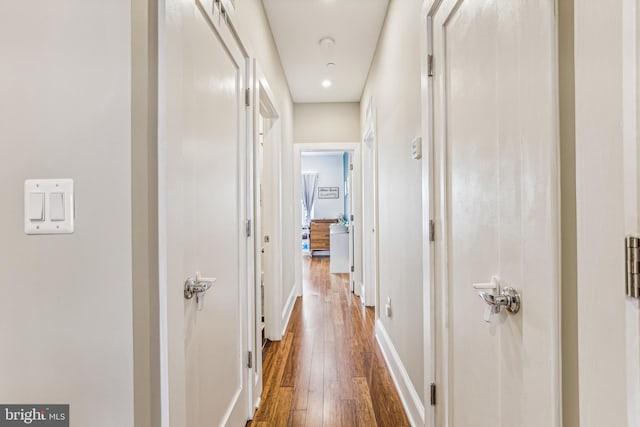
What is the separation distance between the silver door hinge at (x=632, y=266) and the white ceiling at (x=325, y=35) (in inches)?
100

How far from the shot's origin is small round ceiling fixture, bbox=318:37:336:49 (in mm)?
2959

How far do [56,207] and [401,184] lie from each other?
171 cm

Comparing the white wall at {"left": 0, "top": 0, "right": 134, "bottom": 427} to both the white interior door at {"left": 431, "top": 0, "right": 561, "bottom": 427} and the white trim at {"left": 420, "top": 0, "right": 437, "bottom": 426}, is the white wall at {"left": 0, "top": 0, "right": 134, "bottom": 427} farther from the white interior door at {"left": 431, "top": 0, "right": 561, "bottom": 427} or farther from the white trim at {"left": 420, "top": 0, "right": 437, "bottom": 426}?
the white trim at {"left": 420, "top": 0, "right": 437, "bottom": 426}

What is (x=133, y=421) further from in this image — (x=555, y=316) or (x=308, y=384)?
(x=308, y=384)

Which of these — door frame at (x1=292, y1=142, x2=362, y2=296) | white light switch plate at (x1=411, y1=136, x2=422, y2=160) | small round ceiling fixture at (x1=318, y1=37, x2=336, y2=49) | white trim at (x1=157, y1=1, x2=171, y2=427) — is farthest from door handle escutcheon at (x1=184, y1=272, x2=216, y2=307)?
door frame at (x1=292, y1=142, x2=362, y2=296)

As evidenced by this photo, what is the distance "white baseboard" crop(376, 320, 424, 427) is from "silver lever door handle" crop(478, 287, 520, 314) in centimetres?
105

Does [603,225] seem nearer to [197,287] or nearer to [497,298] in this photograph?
[497,298]

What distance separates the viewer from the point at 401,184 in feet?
6.82

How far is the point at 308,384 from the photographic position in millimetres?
2189

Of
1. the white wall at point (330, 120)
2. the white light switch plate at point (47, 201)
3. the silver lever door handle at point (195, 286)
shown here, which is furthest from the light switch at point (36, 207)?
the white wall at point (330, 120)

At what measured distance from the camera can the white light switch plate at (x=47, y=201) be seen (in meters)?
0.81

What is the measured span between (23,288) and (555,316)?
3.90 ft

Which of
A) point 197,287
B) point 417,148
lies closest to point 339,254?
point 417,148

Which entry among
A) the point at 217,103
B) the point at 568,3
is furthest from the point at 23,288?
the point at 568,3
